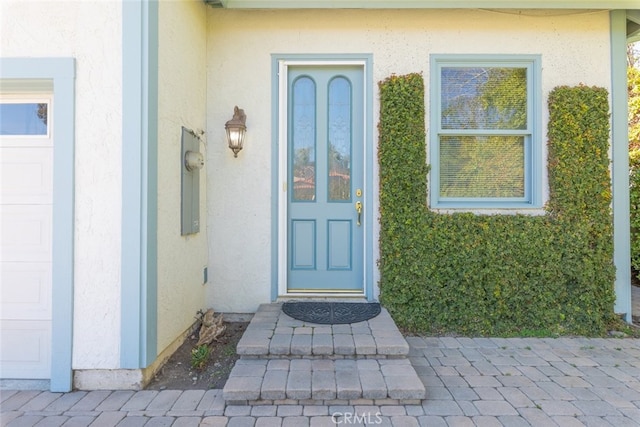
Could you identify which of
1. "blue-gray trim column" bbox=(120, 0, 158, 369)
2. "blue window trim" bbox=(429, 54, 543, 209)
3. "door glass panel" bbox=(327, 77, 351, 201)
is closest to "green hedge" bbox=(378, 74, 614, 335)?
"blue window trim" bbox=(429, 54, 543, 209)

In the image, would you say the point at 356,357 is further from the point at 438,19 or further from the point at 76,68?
the point at 438,19

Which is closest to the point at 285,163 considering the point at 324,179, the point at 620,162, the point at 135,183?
the point at 324,179

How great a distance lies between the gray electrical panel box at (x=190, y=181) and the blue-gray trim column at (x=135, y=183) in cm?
61

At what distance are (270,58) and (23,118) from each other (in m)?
2.23

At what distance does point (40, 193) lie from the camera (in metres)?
2.52

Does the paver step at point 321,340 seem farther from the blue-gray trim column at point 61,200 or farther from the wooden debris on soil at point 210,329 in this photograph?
the blue-gray trim column at point 61,200

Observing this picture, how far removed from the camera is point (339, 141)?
12.2ft

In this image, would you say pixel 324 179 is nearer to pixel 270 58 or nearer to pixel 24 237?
pixel 270 58

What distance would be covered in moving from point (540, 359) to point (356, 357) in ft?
5.33

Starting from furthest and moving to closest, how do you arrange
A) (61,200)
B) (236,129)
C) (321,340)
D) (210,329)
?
(236,129) < (210,329) < (321,340) < (61,200)

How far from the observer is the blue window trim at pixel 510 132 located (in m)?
3.53

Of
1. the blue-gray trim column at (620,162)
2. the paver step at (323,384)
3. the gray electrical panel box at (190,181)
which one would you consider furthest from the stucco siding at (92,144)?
the blue-gray trim column at (620,162)

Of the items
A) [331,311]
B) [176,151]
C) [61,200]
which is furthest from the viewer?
[331,311]

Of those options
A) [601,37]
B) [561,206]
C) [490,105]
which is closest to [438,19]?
[490,105]
